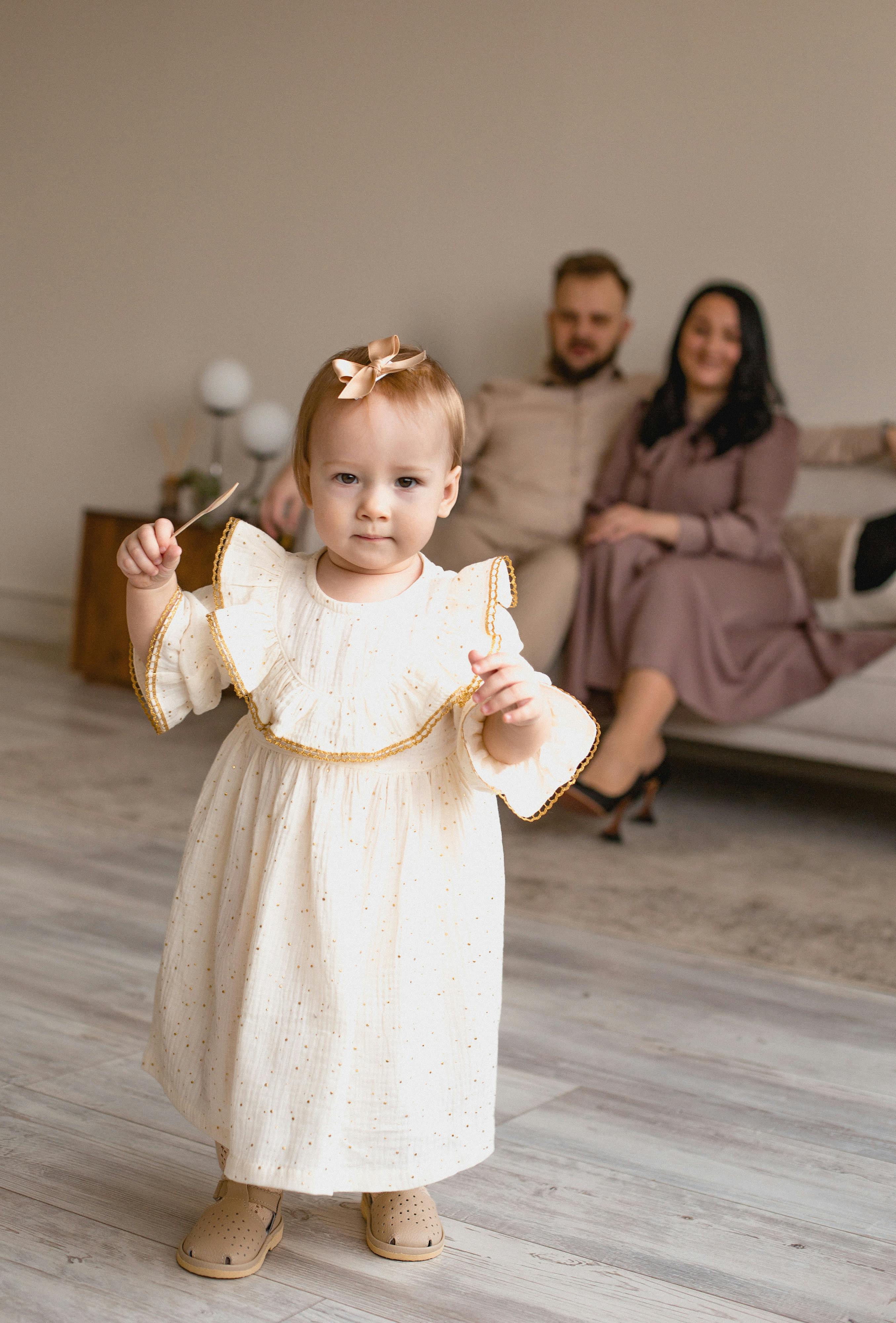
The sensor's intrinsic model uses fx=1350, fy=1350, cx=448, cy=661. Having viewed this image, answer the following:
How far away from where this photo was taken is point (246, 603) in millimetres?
1065

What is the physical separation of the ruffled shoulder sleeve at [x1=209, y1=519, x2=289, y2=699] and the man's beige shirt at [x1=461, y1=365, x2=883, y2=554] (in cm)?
198

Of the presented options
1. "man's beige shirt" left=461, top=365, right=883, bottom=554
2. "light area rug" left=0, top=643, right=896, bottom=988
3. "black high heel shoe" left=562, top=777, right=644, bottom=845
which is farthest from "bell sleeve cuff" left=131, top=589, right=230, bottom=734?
"man's beige shirt" left=461, top=365, right=883, bottom=554

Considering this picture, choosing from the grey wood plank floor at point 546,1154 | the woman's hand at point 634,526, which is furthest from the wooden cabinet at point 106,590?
the grey wood plank floor at point 546,1154

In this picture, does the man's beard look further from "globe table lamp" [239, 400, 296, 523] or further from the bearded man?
"globe table lamp" [239, 400, 296, 523]

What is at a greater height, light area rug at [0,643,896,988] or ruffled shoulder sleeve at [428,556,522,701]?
ruffled shoulder sleeve at [428,556,522,701]

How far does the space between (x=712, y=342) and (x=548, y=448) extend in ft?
1.50

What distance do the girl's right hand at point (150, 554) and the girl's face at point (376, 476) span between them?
0.36 ft

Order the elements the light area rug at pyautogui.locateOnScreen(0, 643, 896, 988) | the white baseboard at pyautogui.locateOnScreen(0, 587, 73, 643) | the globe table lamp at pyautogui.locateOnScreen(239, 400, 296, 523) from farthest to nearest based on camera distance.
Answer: the white baseboard at pyautogui.locateOnScreen(0, 587, 73, 643) → the globe table lamp at pyautogui.locateOnScreen(239, 400, 296, 523) → the light area rug at pyautogui.locateOnScreen(0, 643, 896, 988)

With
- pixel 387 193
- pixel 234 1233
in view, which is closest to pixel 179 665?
pixel 234 1233

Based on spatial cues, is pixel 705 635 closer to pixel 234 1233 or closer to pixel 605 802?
pixel 605 802

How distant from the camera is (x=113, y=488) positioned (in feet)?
14.6

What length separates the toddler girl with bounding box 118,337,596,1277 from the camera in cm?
101

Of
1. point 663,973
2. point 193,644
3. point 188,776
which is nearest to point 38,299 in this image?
point 188,776

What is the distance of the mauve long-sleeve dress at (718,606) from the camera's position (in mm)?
2748
